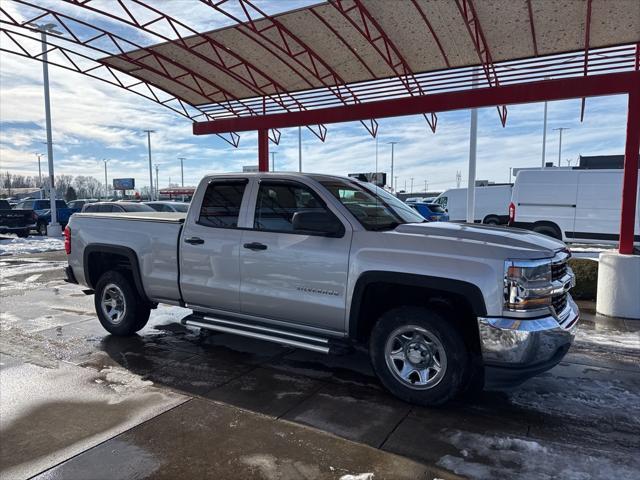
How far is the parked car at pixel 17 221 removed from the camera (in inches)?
821

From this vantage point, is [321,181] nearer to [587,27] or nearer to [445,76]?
[587,27]

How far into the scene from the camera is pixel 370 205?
4.91m

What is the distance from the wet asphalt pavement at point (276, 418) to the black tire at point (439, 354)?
14 centimetres

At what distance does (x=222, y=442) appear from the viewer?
3543 millimetres

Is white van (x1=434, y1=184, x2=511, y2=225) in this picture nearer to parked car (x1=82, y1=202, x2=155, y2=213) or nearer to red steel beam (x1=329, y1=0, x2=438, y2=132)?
red steel beam (x1=329, y1=0, x2=438, y2=132)

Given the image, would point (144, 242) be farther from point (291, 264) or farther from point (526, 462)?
point (526, 462)

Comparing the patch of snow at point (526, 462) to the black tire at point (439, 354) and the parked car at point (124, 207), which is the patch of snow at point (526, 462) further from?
Answer: the parked car at point (124, 207)

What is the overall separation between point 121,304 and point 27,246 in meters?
14.3

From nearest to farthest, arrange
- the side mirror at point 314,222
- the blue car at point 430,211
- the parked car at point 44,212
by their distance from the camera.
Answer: the side mirror at point 314,222, the blue car at point 430,211, the parked car at point 44,212

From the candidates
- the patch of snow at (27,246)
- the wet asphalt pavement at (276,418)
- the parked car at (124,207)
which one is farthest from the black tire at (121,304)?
the patch of snow at (27,246)

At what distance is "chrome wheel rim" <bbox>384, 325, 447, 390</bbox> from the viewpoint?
4051mm

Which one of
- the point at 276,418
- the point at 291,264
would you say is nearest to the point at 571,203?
the point at 291,264

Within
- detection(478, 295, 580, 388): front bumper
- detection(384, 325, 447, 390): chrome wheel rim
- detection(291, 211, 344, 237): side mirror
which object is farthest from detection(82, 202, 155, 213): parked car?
detection(478, 295, 580, 388): front bumper

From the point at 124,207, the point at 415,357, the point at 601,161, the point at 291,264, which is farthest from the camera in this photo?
the point at 601,161
